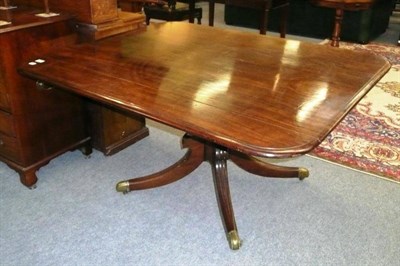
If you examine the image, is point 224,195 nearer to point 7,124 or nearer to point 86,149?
point 86,149

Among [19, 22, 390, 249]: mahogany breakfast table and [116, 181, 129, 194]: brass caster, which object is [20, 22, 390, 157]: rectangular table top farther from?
[116, 181, 129, 194]: brass caster

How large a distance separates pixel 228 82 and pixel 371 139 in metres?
1.42

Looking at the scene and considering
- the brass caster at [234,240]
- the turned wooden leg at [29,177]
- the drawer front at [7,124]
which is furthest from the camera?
the turned wooden leg at [29,177]

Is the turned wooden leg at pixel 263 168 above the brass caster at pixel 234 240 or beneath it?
above

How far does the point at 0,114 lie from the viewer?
170 cm

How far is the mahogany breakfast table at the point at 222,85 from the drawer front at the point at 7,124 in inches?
16.0

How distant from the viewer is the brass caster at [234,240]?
146 cm

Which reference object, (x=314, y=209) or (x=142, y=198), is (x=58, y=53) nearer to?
(x=142, y=198)

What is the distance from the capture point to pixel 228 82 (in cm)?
123

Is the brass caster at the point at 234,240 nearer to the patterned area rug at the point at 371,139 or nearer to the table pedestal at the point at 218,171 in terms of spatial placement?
the table pedestal at the point at 218,171

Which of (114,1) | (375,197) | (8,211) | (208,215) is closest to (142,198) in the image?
(208,215)

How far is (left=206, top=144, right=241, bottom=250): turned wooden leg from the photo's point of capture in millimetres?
1479

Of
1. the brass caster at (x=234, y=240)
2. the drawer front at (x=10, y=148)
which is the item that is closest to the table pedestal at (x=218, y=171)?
the brass caster at (x=234, y=240)

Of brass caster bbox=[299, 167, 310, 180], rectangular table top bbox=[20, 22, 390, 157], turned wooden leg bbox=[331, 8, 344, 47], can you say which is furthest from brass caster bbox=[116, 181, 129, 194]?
turned wooden leg bbox=[331, 8, 344, 47]
